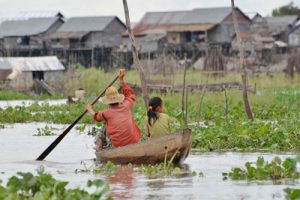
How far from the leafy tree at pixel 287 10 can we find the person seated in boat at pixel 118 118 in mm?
78801

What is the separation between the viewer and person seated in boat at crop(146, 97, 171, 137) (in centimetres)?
1407

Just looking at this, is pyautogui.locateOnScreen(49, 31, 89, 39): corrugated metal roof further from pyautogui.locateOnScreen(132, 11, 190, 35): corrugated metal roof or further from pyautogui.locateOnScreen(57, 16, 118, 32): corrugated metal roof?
pyautogui.locateOnScreen(132, 11, 190, 35): corrugated metal roof

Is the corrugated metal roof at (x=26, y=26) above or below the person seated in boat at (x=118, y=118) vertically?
above

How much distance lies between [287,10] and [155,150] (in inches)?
3186

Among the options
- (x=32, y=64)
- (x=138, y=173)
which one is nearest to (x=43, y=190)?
(x=138, y=173)

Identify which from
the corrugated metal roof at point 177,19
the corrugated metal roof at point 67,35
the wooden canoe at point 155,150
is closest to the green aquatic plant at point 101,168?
the wooden canoe at point 155,150

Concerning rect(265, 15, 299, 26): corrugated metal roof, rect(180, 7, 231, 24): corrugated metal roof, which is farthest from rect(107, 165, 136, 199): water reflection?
rect(265, 15, 299, 26): corrugated metal roof

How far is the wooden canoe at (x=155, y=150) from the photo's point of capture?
13.5 metres

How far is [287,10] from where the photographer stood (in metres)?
93.2

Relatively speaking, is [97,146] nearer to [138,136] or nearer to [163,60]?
[138,136]

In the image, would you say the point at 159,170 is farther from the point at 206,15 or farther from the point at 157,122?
the point at 206,15

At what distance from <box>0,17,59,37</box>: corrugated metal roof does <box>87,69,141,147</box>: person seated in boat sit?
57.2 meters

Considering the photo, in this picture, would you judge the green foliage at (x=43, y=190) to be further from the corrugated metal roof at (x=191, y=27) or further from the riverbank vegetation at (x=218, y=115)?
the corrugated metal roof at (x=191, y=27)

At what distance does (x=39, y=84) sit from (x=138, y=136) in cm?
2443
